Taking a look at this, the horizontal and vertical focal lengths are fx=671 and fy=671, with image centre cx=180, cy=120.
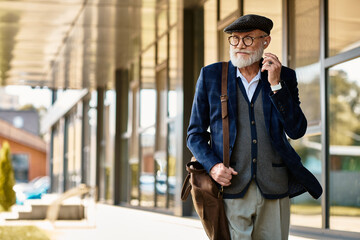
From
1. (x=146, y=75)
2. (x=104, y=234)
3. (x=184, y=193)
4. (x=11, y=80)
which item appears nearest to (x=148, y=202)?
(x=146, y=75)

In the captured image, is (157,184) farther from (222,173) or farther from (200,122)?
(222,173)

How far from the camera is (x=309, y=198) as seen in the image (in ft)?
23.3

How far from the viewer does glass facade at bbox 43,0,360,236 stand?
21.2 feet

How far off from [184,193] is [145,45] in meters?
11.5

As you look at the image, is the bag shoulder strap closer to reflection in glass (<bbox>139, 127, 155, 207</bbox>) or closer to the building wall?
reflection in glass (<bbox>139, 127, 155, 207</bbox>)

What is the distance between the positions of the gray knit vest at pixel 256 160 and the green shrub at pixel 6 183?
58.5ft

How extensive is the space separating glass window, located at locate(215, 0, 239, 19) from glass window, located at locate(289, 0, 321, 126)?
5.13 feet

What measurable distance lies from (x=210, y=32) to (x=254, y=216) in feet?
25.8

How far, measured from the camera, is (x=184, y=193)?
2.72 meters

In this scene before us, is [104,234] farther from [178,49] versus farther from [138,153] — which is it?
[138,153]

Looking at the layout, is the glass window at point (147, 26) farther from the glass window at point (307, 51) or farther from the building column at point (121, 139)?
the glass window at point (307, 51)

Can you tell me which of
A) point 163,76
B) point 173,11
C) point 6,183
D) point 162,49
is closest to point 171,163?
point 163,76

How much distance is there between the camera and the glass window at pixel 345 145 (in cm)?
623

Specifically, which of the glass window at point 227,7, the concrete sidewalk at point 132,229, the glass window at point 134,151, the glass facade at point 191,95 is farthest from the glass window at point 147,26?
the concrete sidewalk at point 132,229
